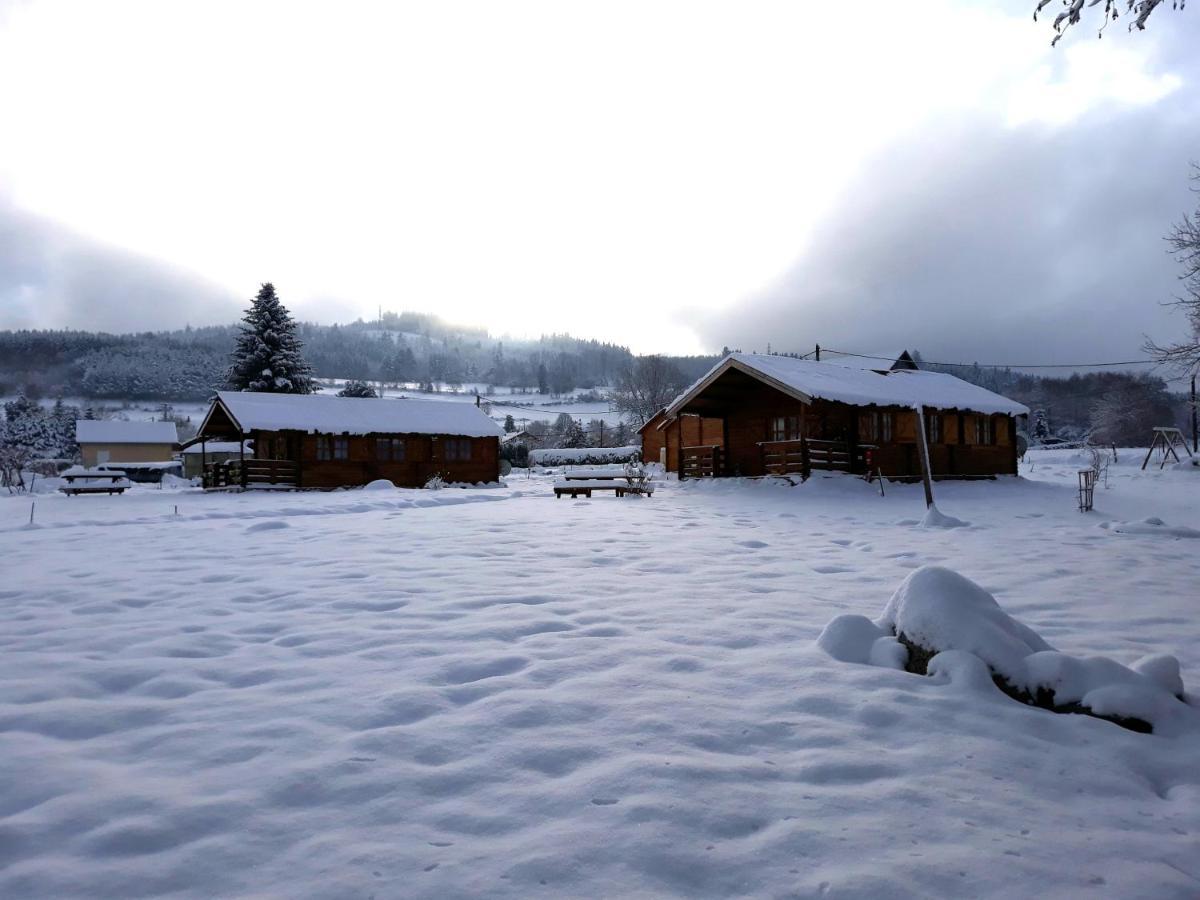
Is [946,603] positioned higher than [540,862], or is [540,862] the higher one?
[946,603]

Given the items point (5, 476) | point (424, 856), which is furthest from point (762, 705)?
point (5, 476)

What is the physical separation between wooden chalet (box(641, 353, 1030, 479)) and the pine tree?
88.0ft

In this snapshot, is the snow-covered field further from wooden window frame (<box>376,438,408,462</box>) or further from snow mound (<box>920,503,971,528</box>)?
wooden window frame (<box>376,438,408,462</box>)

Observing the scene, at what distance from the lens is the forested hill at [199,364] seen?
4488 inches

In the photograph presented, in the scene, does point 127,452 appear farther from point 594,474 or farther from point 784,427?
point 784,427

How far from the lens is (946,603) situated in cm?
428

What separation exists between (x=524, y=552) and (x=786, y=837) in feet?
22.1

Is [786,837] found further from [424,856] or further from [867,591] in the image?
[867,591]

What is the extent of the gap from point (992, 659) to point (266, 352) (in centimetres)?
4368

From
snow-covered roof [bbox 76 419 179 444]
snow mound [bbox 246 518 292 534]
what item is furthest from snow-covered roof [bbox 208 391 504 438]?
snow-covered roof [bbox 76 419 179 444]

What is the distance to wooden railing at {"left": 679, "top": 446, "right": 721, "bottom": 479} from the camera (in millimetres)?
25125

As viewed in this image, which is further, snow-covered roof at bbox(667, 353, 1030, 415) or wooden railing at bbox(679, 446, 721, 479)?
wooden railing at bbox(679, 446, 721, 479)

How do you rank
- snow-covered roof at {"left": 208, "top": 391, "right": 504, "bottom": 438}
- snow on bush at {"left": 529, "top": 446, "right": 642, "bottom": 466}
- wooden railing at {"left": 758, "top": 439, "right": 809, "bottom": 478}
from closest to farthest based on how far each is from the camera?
wooden railing at {"left": 758, "top": 439, "right": 809, "bottom": 478} → snow-covered roof at {"left": 208, "top": 391, "right": 504, "bottom": 438} → snow on bush at {"left": 529, "top": 446, "right": 642, "bottom": 466}

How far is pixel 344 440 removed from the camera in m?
27.7
